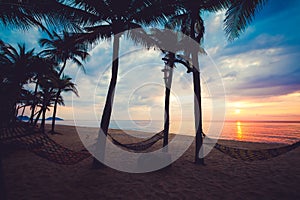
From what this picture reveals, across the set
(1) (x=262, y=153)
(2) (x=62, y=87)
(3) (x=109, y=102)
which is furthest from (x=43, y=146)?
(2) (x=62, y=87)

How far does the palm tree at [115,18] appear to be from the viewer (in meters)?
4.64

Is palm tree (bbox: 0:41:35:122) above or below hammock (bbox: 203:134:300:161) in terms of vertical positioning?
above

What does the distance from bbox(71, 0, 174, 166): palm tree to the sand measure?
3.40 ft

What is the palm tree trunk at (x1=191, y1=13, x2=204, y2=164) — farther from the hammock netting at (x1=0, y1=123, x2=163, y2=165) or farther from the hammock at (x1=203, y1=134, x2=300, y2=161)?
the hammock netting at (x1=0, y1=123, x2=163, y2=165)

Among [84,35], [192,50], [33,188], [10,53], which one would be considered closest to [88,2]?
[84,35]

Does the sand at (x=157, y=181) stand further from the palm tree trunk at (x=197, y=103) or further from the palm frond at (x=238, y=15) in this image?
the palm frond at (x=238, y=15)

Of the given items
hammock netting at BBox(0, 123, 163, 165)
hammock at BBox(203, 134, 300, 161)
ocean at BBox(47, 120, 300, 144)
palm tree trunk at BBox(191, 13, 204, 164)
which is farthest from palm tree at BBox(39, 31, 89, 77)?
ocean at BBox(47, 120, 300, 144)

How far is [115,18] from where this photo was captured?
16.5 ft

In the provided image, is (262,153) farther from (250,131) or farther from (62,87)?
(250,131)

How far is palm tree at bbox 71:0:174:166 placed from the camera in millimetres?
4641

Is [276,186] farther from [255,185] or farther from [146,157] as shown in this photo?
[146,157]

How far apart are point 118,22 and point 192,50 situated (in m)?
2.69

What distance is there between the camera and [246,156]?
457 centimetres

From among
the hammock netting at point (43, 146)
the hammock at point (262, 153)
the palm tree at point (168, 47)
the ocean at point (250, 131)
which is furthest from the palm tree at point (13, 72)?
the ocean at point (250, 131)
